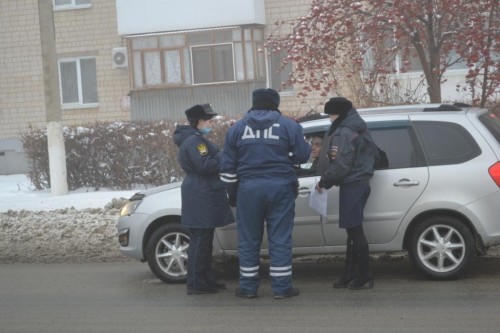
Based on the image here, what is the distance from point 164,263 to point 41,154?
910 centimetres

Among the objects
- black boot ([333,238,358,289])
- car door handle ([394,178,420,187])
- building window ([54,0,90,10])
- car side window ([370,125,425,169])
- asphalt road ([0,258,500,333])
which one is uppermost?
building window ([54,0,90,10])

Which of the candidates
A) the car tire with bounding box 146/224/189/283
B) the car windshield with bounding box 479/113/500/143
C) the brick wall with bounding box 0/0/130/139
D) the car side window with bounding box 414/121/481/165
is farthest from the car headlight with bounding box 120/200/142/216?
the brick wall with bounding box 0/0/130/139

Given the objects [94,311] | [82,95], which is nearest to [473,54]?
[94,311]

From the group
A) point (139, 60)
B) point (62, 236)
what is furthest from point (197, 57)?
point (62, 236)

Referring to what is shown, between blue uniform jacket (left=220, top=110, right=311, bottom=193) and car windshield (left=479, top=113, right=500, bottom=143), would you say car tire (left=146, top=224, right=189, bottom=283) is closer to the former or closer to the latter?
blue uniform jacket (left=220, top=110, right=311, bottom=193)

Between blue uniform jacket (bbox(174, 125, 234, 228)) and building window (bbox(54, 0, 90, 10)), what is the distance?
19.8 m

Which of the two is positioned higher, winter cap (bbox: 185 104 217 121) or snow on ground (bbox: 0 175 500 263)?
winter cap (bbox: 185 104 217 121)

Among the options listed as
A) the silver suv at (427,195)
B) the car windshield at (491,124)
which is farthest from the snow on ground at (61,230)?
the car windshield at (491,124)

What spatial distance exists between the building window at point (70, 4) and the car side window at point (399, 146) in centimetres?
2005

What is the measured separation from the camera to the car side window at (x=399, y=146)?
946 cm

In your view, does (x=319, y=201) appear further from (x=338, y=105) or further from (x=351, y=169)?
(x=338, y=105)

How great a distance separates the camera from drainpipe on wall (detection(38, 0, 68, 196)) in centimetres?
1742

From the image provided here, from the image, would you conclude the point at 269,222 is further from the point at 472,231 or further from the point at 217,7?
the point at 217,7

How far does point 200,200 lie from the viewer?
30.8 ft
